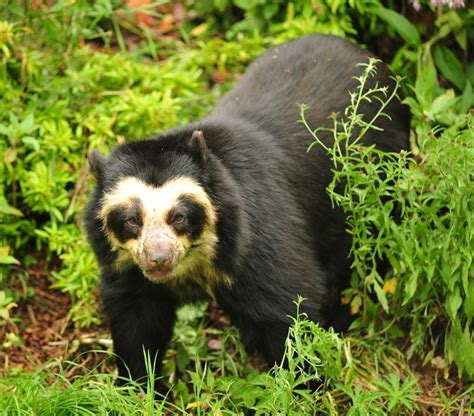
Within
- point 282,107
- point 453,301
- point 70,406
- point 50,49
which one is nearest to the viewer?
point 70,406

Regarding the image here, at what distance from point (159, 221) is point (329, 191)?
38.3 inches

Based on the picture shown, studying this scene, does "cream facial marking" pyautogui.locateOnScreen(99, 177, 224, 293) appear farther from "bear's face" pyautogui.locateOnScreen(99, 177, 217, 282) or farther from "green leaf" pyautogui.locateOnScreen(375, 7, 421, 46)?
"green leaf" pyautogui.locateOnScreen(375, 7, 421, 46)

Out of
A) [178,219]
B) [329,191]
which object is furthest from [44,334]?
[329,191]

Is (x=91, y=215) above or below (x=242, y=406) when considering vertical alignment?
above

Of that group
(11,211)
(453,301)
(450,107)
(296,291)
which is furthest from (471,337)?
(11,211)

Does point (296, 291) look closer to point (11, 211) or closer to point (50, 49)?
point (11, 211)

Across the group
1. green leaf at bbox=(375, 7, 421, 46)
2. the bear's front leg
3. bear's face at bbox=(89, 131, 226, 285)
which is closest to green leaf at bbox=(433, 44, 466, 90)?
green leaf at bbox=(375, 7, 421, 46)

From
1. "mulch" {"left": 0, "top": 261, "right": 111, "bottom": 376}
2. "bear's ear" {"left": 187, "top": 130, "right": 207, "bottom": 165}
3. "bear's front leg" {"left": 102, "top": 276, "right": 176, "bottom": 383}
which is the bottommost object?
"mulch" {"left": 0, "top": 261, "right": 111, "bottom": 376}

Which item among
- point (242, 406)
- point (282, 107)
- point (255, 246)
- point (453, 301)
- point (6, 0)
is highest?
point (6, 0)

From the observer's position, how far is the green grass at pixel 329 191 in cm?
503

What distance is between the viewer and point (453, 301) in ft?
17.1

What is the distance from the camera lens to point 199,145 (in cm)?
489

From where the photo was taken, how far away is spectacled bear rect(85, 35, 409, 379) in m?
4.83

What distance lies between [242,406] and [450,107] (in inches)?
98.4
